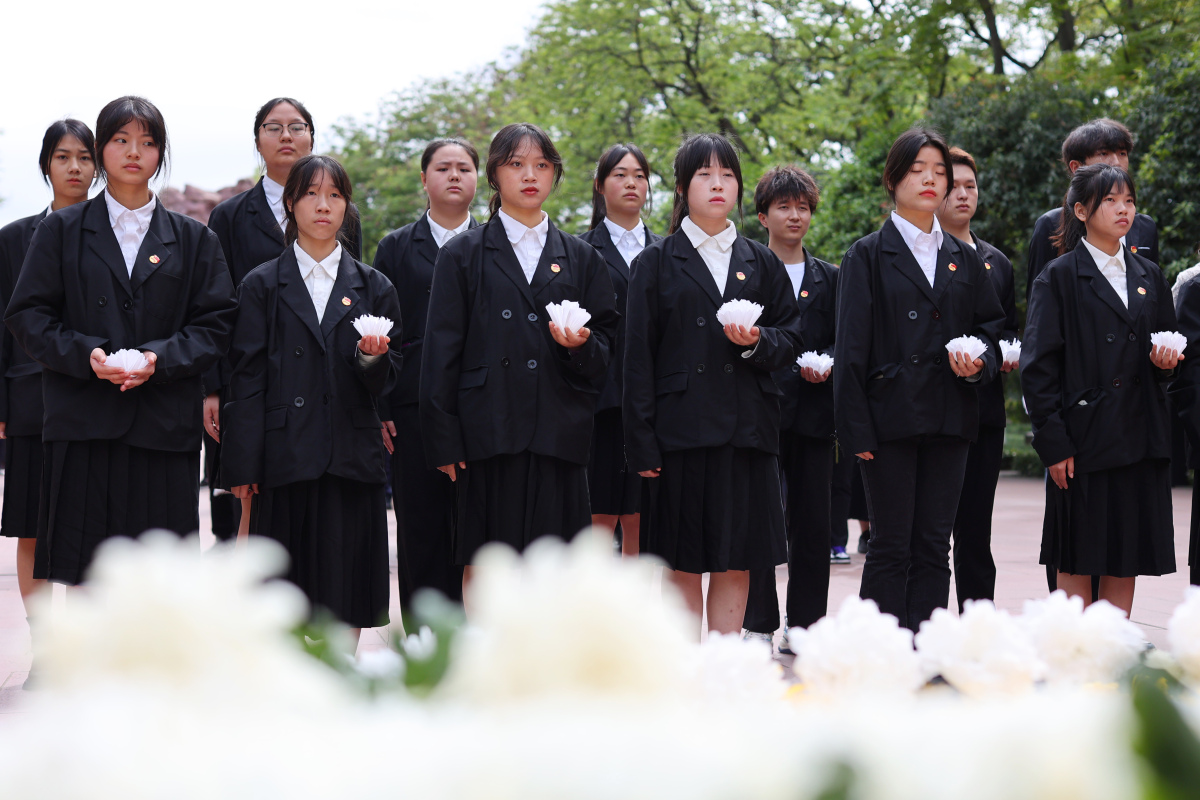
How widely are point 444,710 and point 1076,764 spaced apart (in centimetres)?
52

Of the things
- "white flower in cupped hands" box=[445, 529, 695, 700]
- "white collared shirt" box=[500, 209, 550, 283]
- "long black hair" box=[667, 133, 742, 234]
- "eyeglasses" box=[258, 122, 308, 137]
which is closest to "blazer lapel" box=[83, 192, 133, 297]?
"eyeglasses" box=[258, 122, 308, 137]

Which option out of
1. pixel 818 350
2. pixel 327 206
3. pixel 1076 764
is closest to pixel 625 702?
pixel 1076 764

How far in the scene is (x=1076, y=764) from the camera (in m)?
0.92

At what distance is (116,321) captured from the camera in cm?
437

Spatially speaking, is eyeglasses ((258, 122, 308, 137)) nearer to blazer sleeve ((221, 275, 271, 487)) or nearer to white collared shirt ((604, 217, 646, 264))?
blazer sleeve ((221, 275, 271, 487))

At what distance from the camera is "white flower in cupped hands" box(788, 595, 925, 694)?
1.33 metres

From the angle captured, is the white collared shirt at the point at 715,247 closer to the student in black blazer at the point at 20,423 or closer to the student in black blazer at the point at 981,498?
the student in black blazer at the point at 981,498

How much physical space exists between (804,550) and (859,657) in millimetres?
4084

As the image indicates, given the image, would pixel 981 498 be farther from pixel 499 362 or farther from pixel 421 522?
pixel 421 522

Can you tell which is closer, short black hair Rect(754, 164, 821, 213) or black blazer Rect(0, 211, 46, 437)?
black blazer Rect(0, 211, 46, 437)

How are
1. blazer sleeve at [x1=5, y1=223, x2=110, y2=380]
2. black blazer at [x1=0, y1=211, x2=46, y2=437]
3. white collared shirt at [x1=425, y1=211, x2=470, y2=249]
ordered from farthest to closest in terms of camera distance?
white collared shirt at [x1=425, y1=211, x2=470, y2=249] < black blazer at [x1=0, y1=211, x2=46, y2=437] < blazer sleeve at [x1=5, y1=223, x2=110, y2=380]

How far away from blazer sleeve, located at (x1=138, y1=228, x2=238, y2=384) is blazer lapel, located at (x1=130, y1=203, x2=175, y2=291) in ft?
0.41

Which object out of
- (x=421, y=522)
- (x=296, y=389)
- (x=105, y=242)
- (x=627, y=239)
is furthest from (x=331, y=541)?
(x=627, y=239)

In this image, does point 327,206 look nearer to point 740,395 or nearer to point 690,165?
point 690,165
